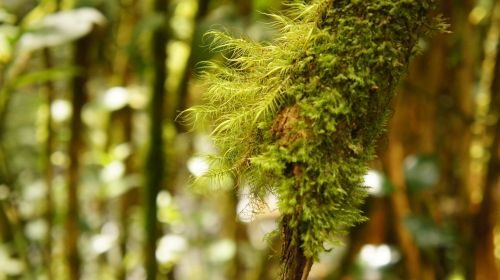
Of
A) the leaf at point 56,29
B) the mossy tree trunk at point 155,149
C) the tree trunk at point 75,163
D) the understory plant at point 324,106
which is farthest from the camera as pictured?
the tree trunk at point 75,163

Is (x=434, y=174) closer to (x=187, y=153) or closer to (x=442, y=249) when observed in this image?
(x=442, y=249)

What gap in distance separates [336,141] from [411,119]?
1.10 metres

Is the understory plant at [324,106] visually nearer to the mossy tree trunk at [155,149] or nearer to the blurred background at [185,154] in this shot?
the blurred background at [185,154]

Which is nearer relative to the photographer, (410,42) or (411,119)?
(410,42)

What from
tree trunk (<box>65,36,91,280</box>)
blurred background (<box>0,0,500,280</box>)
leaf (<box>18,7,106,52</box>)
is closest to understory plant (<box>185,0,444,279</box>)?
blurred background (<box>0,0,500,280</box>)

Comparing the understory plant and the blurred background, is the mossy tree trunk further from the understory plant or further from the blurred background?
the understory plant

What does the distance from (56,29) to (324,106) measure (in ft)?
2.12

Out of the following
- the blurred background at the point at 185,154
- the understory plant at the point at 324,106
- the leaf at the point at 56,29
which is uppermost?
the understory plant at the point at 324,106

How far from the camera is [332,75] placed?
0.42 meters

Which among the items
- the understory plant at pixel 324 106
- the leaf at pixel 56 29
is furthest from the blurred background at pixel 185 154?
the understory plant at pixel 324 106

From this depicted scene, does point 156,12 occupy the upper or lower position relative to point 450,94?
upper

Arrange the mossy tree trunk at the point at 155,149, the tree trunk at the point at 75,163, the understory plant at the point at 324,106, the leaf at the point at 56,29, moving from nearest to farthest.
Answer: the understory plant at the point at 324,106 < the leaf at the point at 56,29 < the mossy tree trunk at the point at 155,149 < the tree trunk at the point at 75,163

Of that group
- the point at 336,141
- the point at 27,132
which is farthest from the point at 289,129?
the point at 27,132

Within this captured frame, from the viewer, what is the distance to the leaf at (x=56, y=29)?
0.94m
